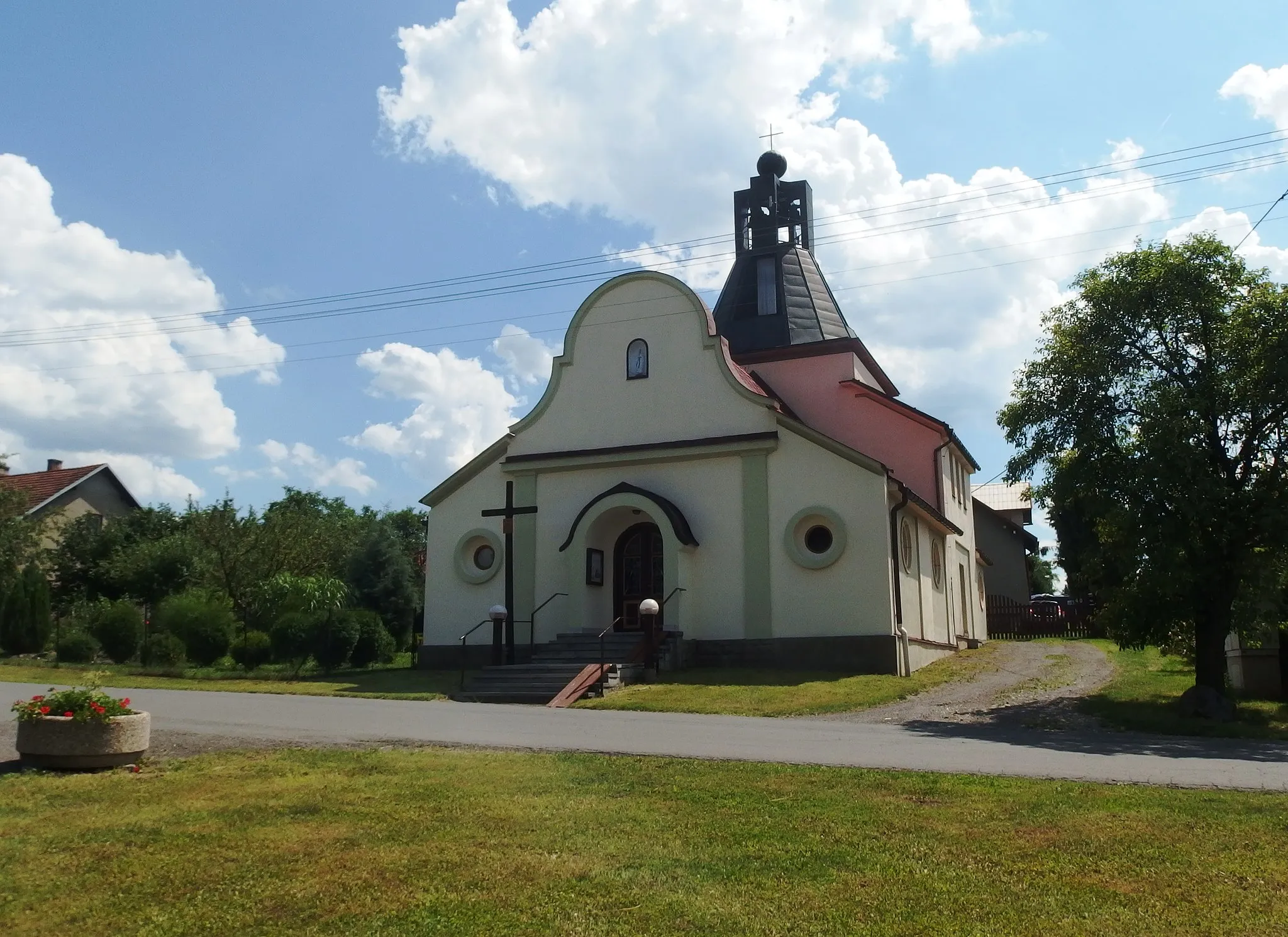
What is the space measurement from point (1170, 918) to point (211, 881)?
5216mm

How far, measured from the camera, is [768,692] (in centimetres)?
1889

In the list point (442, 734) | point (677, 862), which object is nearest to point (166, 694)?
point (442, 734)

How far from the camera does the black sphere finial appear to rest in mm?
33625

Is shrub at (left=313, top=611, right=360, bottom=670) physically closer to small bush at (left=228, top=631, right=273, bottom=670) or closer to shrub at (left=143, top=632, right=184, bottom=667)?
small bush at (left=228, top=631, right=273, bottom=670)

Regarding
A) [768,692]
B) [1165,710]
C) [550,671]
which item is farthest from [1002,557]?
[1165,710]

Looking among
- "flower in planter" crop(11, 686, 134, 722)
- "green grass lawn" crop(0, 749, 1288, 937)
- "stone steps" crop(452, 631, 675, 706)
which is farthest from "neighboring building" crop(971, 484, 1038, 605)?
"flower in planter" crop(11, 686, 134, 722)

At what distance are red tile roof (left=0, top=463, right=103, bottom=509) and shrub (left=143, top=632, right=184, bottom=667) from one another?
21.9 m

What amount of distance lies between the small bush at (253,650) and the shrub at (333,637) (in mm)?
1403

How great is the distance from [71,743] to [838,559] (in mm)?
16185

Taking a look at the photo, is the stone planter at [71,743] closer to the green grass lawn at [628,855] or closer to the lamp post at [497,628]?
the green grass lawn at [628,855]

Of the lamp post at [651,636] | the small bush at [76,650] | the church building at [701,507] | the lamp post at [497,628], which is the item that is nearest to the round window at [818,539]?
the church building at [701,507]

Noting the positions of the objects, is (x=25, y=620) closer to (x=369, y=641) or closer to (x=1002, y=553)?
(x=369, y=641)

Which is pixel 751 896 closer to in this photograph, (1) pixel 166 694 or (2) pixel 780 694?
(2) pixel 780 694

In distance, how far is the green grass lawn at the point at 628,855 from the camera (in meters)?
5.55
